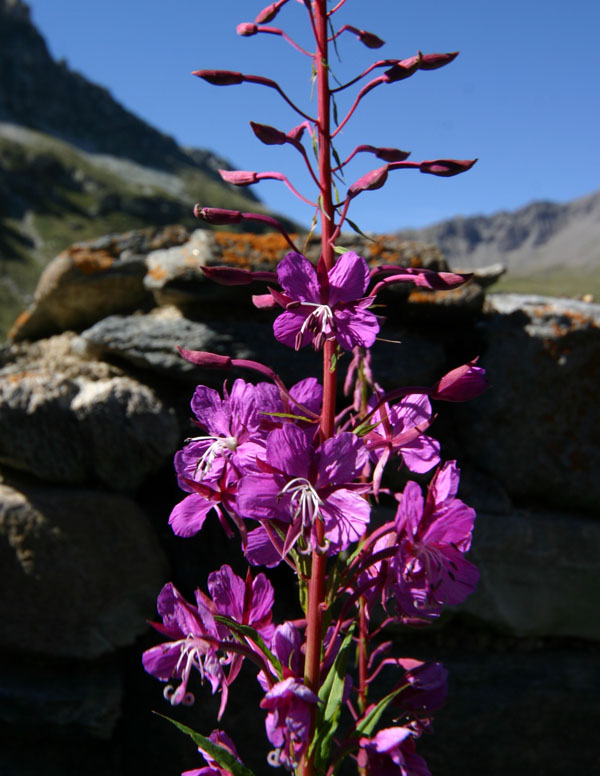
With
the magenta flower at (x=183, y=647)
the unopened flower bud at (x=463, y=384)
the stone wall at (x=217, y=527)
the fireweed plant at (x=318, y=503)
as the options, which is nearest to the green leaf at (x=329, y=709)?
the fireweed plant at (x=318, y=503)

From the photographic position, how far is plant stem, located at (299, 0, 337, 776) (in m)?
1.71

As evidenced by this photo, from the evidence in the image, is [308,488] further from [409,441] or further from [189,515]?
[189,515]

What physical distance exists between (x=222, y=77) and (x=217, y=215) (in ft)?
1.40

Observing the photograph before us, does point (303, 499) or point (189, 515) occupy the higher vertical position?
point (303, 499)

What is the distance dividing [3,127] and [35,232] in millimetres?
35835

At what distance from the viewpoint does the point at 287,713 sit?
162 centimetres

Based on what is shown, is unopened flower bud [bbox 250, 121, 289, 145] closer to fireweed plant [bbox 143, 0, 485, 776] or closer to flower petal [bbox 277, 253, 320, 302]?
fireweed plant [bbox 143, 0, 485, 776]

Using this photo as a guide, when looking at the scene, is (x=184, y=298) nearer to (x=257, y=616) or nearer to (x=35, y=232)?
(x=257, y=616)

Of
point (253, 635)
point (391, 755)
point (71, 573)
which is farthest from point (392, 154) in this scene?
point (71, 573)

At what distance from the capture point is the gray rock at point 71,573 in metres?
3.69

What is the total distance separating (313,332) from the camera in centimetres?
170

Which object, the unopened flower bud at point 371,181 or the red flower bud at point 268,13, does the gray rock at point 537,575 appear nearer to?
the unopened flower bud at point 371,181

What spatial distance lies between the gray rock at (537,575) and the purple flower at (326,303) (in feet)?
8.64

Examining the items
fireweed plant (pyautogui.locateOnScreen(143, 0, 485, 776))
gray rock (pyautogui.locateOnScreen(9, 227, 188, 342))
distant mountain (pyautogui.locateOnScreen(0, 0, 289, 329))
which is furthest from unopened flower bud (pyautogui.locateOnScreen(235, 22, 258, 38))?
distant mountain (pyautogui.locateOnScreen(0, 0, 289, 329))
